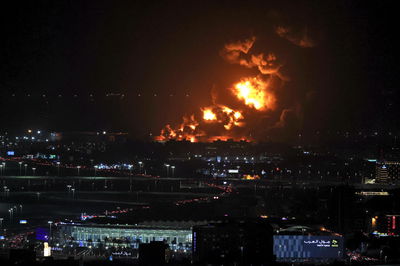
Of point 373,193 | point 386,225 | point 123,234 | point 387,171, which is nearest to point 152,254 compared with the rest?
point 123,234

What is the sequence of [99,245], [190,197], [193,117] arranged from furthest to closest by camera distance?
[193,117] → [190,197] → [99,245]

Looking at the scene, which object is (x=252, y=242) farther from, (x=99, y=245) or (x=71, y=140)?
(x=71, y=140)

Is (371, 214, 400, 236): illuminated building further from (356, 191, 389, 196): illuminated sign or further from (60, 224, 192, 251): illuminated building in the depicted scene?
(356, 191, 389, 196): illuminated sign

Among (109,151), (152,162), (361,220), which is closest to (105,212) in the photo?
(361,220)

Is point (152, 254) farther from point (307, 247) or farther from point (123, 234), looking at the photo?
point (123, 234)

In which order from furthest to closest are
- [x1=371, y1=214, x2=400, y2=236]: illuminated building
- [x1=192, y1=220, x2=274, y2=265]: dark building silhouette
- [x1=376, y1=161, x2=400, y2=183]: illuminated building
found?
[x1=376, y1=161, x2=400, y2=183]: illuminated building
[x1=371, y1=214, x2=400, y2=236]: illuminated building
[x1=192, y1=220, x2=274, y2=265]: dark building silhouette

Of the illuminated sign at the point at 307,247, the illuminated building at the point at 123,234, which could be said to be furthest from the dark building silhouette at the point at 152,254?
the illuminated building at the point at 123,234

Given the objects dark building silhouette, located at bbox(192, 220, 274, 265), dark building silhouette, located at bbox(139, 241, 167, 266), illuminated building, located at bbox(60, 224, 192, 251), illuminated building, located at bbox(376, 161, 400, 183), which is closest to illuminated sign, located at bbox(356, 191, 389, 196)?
illuminated building, located at bbox(376, 161, 400, 183)

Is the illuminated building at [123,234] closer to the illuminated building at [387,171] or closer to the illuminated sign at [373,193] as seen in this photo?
the illuminated sign at [373,193]
